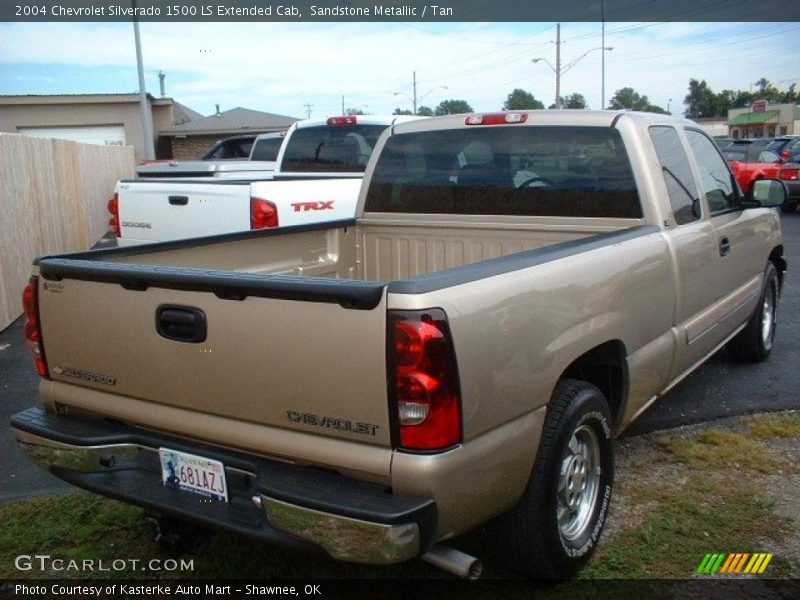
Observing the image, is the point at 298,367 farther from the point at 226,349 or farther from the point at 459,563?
the point at 459,563

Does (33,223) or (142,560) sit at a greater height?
(33,223)

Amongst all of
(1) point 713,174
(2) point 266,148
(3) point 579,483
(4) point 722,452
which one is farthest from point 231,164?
(3) point 579,483

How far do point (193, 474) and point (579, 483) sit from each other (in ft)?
5.27

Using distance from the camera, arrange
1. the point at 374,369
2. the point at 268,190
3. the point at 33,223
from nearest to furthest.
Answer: the point at 374,369 < the point at 268,190 < the point at 33,223

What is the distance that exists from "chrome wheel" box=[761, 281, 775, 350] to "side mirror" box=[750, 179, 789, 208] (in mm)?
1018

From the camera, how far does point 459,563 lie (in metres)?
2.67

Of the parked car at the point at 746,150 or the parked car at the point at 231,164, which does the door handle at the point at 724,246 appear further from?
the parked car at the point at 746,150

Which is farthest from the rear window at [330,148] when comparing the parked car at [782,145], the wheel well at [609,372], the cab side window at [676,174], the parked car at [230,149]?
the parked car at [782,145]

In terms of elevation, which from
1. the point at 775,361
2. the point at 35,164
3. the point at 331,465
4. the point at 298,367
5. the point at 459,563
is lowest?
the point at 775,361

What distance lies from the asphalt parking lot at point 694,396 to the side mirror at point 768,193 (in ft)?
4.47

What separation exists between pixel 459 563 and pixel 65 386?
180 centimetres

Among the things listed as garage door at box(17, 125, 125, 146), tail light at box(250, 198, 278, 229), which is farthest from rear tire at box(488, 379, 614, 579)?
garage door at box(17, 125, 125, 146)

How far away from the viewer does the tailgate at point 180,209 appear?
278 inches

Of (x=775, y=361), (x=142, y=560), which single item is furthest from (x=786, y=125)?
(x=142, y=560)
